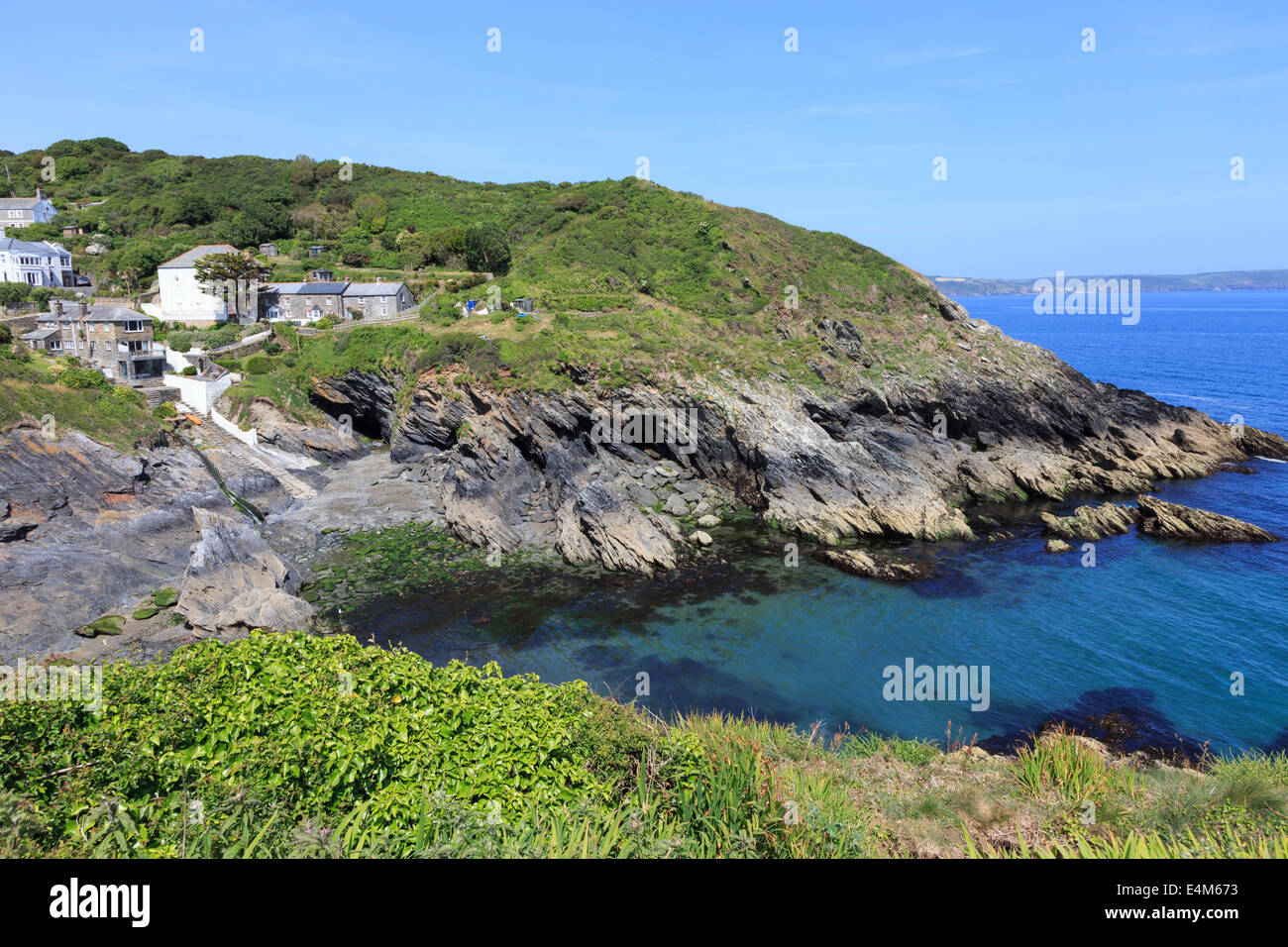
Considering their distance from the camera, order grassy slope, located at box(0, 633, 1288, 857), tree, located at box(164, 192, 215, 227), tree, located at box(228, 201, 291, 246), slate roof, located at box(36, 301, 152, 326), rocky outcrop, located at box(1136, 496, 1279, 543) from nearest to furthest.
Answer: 1. grassy slope, located at box(0, 633, 1288, 857)
2. rocky outcrop, located at box(1136, 496, 1279, 543)
3. slate roof, located at box(36, 301, 152, 326)
4. tree, located at box(228, 201, 291, 246)
5. tree, located at box(164, 192, 215, 227)

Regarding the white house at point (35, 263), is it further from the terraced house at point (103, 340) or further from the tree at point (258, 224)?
the terraced house at point (103, 340)

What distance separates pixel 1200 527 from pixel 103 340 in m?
78.8

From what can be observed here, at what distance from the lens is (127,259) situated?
247ft

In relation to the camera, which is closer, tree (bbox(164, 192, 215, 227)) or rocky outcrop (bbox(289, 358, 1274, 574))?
rocky outcrop (bbox(289, 358, 1274, 574))

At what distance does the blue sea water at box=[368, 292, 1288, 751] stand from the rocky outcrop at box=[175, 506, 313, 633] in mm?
3877

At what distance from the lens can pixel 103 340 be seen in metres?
53.1

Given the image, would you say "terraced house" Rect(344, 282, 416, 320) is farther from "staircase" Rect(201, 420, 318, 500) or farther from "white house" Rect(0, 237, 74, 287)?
"white house" Rect(0, 237, 74, 287)

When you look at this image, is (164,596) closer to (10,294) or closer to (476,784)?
(476,784)

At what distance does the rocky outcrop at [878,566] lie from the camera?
1428 inches

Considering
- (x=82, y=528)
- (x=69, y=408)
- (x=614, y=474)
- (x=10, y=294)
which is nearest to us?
(x=82, y=528)

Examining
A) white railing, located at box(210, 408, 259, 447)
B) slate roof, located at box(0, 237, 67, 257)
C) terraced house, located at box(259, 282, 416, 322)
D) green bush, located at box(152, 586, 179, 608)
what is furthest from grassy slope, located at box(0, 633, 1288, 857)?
slate roof, located at box(0, 237, 67, 257)

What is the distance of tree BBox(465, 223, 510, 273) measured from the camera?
74.6 m

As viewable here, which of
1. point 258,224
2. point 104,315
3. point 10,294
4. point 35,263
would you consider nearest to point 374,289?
point 104,315

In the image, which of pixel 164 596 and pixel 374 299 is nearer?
pixel 164 596
